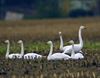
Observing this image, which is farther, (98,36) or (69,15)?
(69,15)

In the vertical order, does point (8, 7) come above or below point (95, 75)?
Answer: below

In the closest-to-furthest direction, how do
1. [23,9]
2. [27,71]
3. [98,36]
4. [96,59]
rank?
1. [27,71]
2. [96,59]
3. [98,36]
4. [23,9]

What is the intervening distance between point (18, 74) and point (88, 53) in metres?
7.37

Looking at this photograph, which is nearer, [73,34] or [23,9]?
[73,34]

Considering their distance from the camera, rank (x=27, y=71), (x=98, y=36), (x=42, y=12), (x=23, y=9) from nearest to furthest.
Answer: (x=27, y=71) < (x=98, y=36) < (x=42, y=12) < (x=23, y=9)

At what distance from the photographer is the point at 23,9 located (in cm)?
9750

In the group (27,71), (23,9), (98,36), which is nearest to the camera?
(27,71)

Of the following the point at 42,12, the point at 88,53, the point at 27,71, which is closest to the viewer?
the point at 27,71

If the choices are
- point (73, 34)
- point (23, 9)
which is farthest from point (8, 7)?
point (73, 34)

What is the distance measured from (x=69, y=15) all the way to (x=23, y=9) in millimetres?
13894

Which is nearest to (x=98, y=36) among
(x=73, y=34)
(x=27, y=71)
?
(x=73, y=34)

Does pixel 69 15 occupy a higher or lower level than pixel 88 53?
lower

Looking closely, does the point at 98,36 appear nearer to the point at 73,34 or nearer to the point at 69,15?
the point at 73,34

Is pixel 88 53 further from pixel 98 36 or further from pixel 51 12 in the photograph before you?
pixel 51 12
